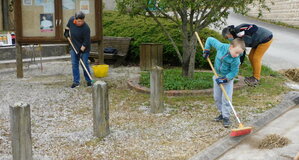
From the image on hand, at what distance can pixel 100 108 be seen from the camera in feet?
16.6

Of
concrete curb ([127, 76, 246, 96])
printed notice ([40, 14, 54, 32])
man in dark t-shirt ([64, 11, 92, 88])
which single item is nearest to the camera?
concrete curb ([127, 76, 246, 96])

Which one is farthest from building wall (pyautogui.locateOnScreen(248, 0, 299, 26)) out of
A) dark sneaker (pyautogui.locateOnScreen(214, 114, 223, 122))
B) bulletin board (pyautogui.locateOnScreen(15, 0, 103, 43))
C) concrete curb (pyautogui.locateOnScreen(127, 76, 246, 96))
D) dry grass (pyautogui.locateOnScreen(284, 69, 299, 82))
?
dark sneaker (pyautogui.locateOnScreen(214, 114, 223, 122))

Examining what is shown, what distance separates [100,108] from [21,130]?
4.24 feet

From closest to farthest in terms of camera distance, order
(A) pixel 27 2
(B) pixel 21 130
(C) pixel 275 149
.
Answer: (B) pixel 21 130, (C) pixel 275 149, (A) pixel 27 2

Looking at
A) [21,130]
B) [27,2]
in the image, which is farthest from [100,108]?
[27,2]

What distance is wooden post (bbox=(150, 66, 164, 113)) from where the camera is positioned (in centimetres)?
613

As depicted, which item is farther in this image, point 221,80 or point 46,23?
point 46,23

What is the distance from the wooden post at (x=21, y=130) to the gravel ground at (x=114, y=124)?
0.49 m

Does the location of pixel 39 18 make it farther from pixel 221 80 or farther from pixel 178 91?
pixel 221 80

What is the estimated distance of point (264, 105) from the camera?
673 centimetres

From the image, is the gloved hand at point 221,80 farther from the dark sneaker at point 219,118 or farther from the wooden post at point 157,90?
the wooden post at point 157,90

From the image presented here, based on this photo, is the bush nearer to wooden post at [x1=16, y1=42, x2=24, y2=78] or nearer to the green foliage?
the green foliage

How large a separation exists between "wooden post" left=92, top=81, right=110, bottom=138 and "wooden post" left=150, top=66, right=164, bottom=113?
1251mm

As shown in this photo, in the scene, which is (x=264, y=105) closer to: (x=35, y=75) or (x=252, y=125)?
(x=252, y=125)
